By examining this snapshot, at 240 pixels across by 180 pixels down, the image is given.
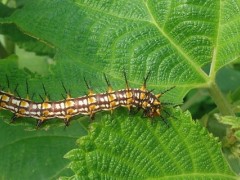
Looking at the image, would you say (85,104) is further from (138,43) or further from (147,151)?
(147,151)

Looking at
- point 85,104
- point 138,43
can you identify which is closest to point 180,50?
point 138,43

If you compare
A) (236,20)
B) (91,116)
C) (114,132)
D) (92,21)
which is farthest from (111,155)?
(236,20)

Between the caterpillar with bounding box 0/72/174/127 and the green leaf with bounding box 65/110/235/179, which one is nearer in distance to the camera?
the green leaf with bounding box 65/110/235/179

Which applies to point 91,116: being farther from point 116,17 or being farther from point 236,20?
point 236,20

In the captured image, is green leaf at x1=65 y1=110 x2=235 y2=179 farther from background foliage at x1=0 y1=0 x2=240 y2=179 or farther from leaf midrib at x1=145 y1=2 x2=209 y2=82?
leaf midrib at x1=145 y1=2 x2=209 y2=82

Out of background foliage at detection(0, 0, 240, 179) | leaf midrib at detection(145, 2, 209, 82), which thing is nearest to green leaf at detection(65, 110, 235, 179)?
background foliage at detection(0, 0, 240, 179)

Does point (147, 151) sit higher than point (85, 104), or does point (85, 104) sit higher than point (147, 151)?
point (85, 104)
